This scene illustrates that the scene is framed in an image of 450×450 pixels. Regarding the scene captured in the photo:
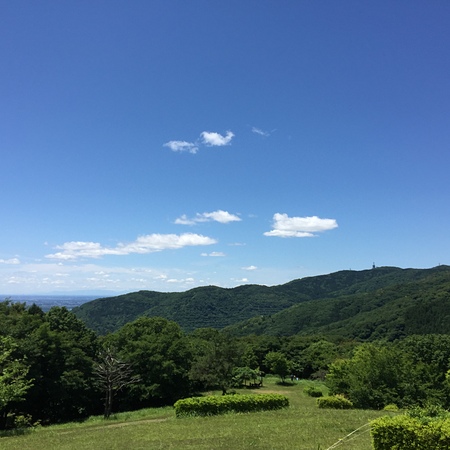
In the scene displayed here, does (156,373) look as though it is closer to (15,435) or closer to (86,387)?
(86,387)

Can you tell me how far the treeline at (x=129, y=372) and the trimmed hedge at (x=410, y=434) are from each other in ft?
68.2

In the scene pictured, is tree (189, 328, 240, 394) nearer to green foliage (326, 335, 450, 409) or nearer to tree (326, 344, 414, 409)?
green foliage (326, 335, 450, 409)

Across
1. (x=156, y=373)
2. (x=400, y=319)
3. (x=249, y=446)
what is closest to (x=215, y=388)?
(x=156, y=373)

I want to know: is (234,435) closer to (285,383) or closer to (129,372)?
(129,372)

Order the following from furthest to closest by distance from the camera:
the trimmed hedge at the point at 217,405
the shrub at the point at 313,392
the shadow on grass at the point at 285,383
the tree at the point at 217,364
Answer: the shadow on grass at the point at 285,383 < the shrub at the point at 313,392 < the tree at the point at 217,364 < the trimmed hedge at the point at 217,405

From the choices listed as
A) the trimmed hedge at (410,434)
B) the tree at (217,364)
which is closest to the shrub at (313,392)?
the tree at (217,364)

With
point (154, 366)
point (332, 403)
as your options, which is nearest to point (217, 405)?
point (332, 403)

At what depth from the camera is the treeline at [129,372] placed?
98.3 feet

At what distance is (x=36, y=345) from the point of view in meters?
32.1

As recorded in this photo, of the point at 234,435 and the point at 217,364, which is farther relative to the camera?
the point at 217,364

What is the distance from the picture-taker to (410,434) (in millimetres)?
10969

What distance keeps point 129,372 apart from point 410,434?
98.8ft

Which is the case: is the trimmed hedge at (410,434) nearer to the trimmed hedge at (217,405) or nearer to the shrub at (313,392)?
the trimmed hedge at (217,405)

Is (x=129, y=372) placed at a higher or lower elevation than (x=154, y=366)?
higher
